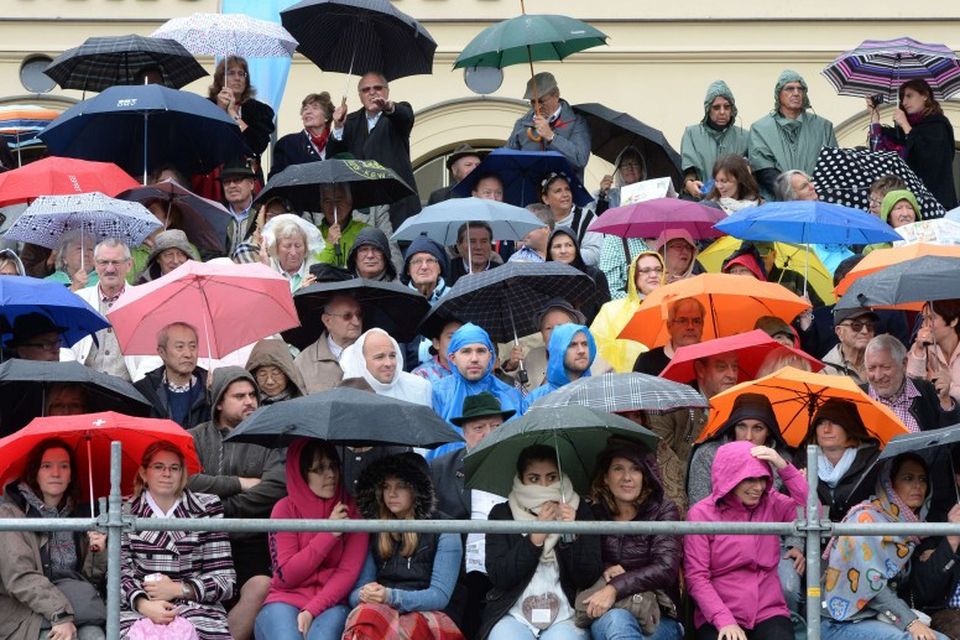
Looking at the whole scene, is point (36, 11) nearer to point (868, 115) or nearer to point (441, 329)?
point (868, 115)

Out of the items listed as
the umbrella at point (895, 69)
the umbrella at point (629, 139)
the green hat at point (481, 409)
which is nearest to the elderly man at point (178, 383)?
the green hat at point (481, 409)

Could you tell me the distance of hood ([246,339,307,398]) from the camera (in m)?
14.3

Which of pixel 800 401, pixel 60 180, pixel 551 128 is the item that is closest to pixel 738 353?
pixel 800 401

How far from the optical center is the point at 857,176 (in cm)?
1941

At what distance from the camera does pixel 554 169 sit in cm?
1867

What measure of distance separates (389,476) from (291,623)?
34.1 inches

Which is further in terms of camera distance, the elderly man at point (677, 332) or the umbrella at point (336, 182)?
the umbrella at point (336, 182)

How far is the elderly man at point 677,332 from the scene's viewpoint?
15.1 meters

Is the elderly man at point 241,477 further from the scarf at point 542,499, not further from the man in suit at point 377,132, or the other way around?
the man in suit at point 377,132

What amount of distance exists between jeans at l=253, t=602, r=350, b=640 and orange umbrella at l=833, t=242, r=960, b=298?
447 cm

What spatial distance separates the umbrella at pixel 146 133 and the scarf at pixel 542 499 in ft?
19.4

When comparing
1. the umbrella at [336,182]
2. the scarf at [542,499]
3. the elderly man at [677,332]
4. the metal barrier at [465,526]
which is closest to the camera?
the metal barrier at [465,526]

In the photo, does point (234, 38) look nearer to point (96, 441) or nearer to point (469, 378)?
point (469, 378)

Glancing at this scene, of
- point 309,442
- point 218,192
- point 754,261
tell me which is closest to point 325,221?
point 218,192
